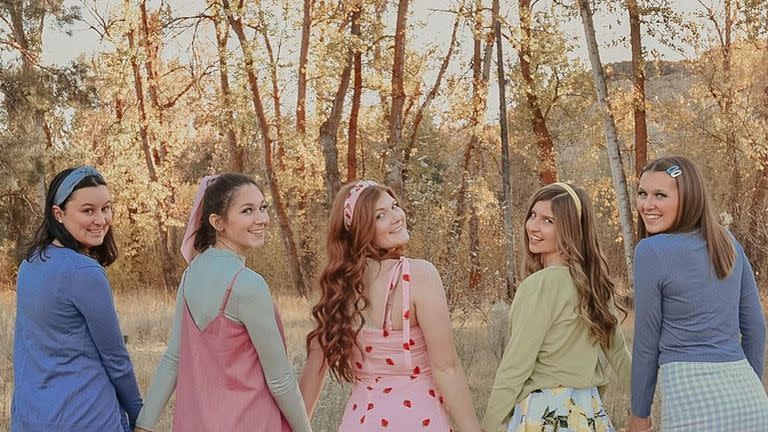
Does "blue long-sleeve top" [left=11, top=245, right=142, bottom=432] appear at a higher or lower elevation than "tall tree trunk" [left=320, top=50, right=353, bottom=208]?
lower

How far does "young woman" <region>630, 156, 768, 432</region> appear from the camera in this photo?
367cm

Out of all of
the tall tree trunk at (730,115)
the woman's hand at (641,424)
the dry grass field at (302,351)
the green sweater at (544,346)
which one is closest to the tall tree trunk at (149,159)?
the dry grass field at (302,351)

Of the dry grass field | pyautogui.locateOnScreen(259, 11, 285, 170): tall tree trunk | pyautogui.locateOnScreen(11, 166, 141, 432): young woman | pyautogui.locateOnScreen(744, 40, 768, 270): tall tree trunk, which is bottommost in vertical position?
the dry grass field

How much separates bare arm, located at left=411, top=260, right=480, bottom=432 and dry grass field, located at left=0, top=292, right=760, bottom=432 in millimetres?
3397

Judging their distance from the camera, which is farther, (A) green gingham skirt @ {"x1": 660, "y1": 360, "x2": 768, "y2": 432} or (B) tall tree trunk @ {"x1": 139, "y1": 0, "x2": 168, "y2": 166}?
(B) tall tree trunk @ {"x1": 139, "y1": 0, "x2": 168, "y2": 166}

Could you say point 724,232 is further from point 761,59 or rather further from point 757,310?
point 761,59

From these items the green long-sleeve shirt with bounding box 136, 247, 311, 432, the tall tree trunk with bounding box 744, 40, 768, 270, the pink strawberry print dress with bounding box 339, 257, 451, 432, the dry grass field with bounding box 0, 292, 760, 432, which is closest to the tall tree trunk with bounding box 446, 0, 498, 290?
the dry grass field with bounding box 0, 292, 760, 432

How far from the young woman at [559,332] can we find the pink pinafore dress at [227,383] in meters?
0.90

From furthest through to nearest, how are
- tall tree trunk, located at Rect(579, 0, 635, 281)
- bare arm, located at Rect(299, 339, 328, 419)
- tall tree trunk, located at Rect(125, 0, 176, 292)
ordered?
tall tree trunk, located at Rect(125, 0, 176, 292) < tall tree trunk, located at Rect(579, 0, 635, 281) < bare arm, located at Rect(299, 339, 328, 419)

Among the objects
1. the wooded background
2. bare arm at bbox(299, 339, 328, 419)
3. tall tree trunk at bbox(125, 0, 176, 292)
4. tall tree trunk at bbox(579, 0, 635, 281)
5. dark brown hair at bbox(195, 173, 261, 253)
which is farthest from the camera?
tall tree trunk at bbox(125, 0, 176, 292)

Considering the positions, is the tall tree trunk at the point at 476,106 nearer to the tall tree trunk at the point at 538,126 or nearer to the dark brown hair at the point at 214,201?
the tall tree trunk at the point at 538,126

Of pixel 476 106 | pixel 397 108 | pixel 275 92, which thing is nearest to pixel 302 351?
pixel 397 108

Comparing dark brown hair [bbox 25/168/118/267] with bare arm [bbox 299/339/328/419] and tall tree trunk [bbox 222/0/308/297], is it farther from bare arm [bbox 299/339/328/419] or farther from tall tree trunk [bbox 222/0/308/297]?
tall tree trunk [bbox 222/0/308/297]

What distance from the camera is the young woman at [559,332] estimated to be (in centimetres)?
376
